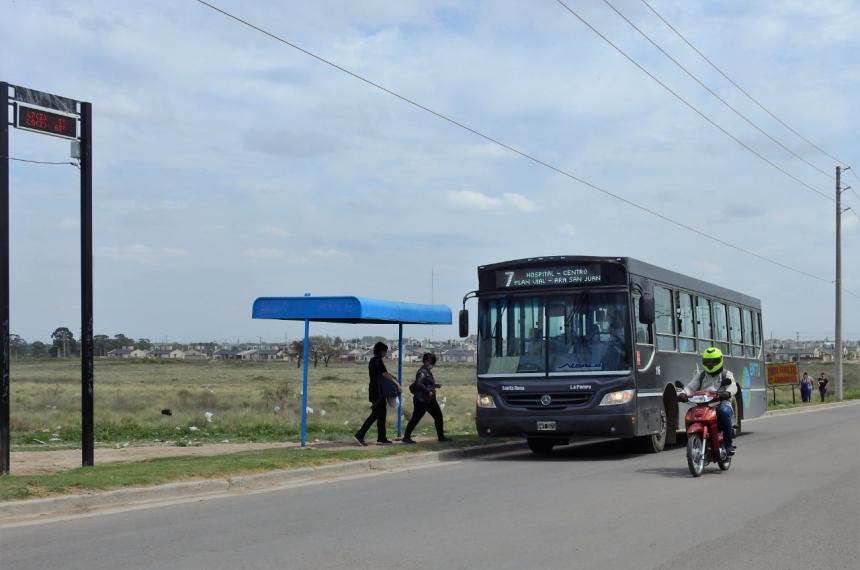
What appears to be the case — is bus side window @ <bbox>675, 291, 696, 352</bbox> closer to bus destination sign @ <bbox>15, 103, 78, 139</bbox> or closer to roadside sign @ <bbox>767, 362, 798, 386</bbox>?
bus destination sign @ <bbox>15, 103, 78, 139</bbox>

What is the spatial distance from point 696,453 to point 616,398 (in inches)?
108

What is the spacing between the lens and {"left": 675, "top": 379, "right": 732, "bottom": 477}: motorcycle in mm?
13773

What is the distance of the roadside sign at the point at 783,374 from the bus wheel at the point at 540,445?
29.9 m

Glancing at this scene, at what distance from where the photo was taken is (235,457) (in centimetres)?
1535

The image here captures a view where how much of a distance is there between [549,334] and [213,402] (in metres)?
25.2

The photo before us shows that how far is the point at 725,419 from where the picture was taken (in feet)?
46.6

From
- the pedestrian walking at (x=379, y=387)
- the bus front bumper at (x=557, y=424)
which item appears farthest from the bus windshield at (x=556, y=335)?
the pedestrian walking at (x=379, y=387)

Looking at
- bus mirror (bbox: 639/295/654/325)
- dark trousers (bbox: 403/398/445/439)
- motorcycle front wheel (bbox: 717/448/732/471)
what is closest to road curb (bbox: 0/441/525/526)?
dark trousers (bbox: 403/398/445/439)

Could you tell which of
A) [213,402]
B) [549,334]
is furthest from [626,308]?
[213,402]

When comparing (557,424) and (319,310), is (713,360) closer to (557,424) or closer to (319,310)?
(557,424)

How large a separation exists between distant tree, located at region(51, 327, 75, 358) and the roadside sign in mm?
145636

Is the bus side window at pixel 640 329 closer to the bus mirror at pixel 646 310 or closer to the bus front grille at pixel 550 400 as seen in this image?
the bus mirror at pixel 646 310

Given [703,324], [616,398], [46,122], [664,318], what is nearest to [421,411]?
[616,398]

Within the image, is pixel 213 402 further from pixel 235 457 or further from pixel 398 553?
pixel 398 553
